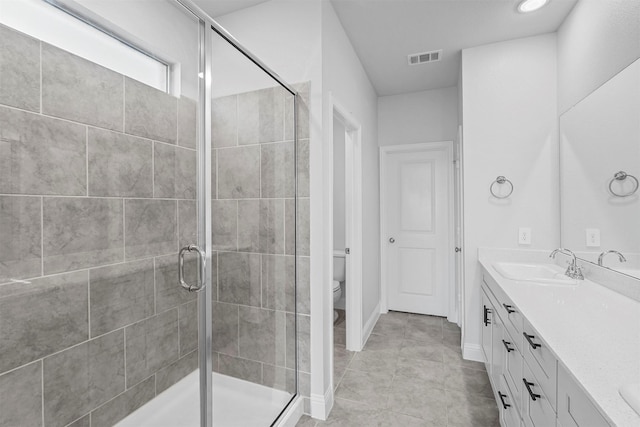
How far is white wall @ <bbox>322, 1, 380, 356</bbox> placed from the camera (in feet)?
6.82

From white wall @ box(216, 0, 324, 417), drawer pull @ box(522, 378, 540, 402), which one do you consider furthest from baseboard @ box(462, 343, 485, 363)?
drawer pull @ box(522, 378, 540, 402)

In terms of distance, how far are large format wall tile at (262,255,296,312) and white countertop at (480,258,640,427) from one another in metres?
1.20

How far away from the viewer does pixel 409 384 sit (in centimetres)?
225

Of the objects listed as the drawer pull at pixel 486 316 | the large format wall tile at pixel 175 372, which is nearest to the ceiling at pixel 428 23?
the drawer pull at pixel 486 316

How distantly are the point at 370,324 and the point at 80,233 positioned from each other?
2724mm

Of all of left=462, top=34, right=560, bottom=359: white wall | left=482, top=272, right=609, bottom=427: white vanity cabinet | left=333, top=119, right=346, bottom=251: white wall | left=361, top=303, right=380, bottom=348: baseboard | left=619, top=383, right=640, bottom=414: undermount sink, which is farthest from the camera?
left=333, top=119, right=346, bottom=251: white wall

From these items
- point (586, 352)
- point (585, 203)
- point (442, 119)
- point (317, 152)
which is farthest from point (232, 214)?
point (442, 119)

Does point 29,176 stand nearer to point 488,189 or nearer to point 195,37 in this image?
point 195,37

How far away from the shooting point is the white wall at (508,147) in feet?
8.03

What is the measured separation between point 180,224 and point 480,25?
2561 millimetres

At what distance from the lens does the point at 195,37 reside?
1333 millimetres

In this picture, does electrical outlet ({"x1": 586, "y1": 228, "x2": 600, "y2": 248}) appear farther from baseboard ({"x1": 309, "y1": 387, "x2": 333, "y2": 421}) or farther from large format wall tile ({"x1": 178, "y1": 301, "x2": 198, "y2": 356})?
large format wall tile ({"x1": 178, "y1": 301, "x2": 198, "y2": 356})

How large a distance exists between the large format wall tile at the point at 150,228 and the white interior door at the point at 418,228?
281 cm

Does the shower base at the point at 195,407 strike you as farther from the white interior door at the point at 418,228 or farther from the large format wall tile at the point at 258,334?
the white interior door at the point at 418,228
